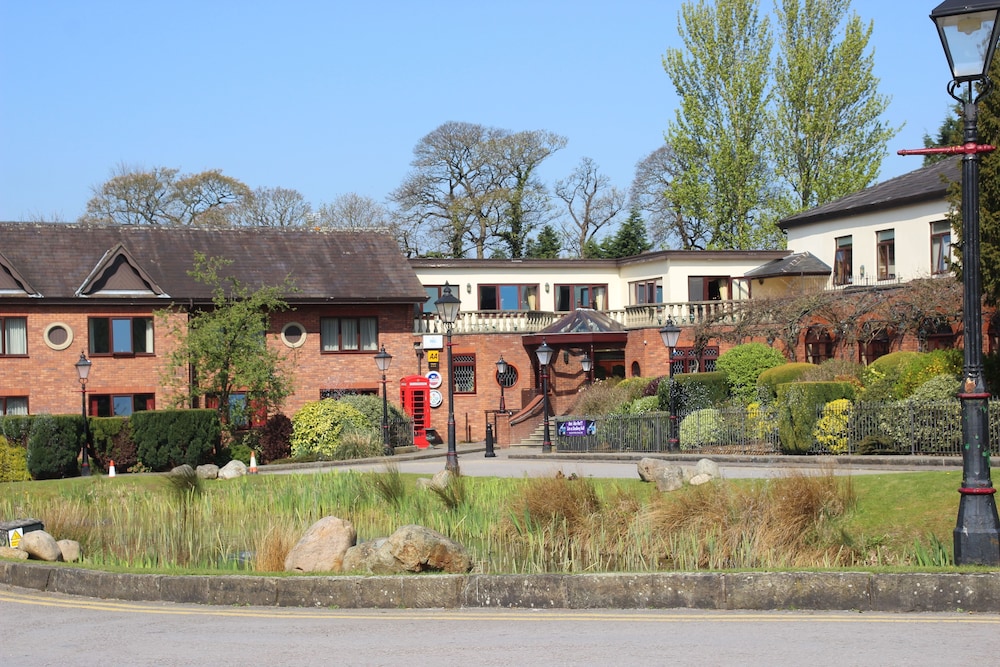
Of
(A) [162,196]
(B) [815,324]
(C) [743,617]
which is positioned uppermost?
(A) [162,196]

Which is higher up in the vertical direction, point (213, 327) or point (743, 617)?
point (213, 327)

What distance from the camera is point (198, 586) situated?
40.5 ft

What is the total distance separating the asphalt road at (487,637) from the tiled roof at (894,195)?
28.5 metres

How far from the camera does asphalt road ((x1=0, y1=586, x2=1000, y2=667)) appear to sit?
9023 millimetres

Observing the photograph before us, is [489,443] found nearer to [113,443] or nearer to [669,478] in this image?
[113,443]

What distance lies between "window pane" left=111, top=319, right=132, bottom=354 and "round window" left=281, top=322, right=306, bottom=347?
5.32m

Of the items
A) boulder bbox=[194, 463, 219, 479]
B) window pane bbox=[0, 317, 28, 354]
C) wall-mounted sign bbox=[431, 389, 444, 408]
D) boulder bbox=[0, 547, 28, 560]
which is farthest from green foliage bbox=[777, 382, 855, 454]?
window pane bbox=[0, 317, 28, 354]

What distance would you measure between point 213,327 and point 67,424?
6.75 metres

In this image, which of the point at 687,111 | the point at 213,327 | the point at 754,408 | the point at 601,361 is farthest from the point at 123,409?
the point at 687,111

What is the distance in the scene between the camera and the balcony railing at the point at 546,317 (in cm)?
4506

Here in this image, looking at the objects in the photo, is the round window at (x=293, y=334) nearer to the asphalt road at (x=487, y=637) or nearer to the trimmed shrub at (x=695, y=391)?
the trimmed shrub at (x=695, y=391)

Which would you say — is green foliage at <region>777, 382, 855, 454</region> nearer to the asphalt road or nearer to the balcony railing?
the balcony railing

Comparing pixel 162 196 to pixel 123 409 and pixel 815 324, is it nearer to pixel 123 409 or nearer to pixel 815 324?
pixel 123 409

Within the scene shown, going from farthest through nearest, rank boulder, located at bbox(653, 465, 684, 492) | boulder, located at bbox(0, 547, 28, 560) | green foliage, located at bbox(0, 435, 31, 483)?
green foliage, located at bbox(0, 435, 31, 483)
boulder, located at bbox(653, 465, 684, 492)
boulder, located at bbox(0, 547, 28, 560)
